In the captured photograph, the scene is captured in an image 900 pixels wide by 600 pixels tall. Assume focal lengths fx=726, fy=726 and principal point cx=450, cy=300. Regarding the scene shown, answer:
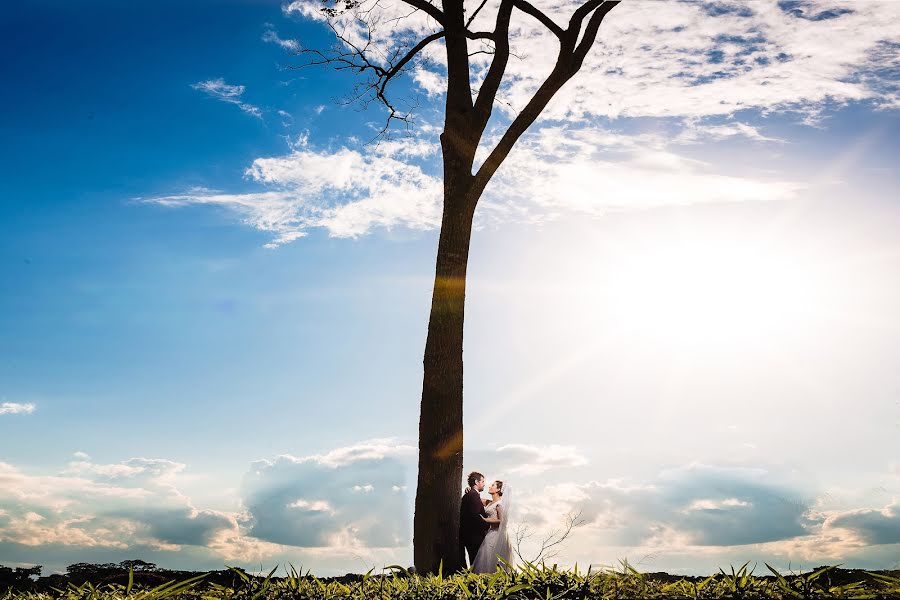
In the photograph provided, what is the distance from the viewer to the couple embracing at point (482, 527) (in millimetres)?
12992

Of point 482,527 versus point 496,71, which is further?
point 482,527

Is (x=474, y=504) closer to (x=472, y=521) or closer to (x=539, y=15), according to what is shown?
(x=472, y=521)

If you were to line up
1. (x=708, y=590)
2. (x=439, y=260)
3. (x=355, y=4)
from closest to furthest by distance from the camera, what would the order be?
(x=708, y=590)
(x=439, y=260)
(x=355, y=4)

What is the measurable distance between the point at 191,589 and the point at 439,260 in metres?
7.11

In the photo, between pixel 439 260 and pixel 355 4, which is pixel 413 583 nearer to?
pixel 439 260

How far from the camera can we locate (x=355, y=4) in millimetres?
13695

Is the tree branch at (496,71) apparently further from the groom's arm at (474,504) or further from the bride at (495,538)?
the bride at (495,538)

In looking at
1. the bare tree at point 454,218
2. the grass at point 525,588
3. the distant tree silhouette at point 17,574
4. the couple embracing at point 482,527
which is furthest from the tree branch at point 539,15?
the distant tree silhouette at point 17,574

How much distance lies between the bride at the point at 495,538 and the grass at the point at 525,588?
352 inches

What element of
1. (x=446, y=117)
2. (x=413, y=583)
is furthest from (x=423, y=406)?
(x=413, y=583)

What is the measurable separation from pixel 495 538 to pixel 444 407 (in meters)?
4.28

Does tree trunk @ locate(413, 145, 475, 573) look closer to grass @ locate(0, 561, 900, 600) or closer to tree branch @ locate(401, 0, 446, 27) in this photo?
tree branch @ locate(401, 0, 446, 27)

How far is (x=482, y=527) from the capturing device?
13.1 metres

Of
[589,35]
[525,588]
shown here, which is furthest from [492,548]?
[525,588]
